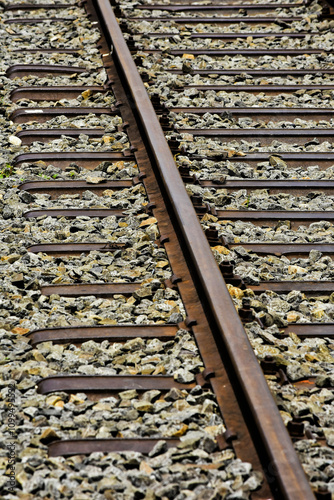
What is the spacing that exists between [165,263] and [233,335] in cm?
97

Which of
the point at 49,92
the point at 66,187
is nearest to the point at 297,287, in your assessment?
the point at 66,187

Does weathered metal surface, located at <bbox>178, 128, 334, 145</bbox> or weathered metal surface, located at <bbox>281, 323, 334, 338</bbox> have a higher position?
weathered metal surface, located at <bbox>178, 128, 334, 145</bbox>

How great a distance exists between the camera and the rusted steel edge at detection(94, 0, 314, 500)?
275cm

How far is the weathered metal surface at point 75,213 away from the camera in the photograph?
4781 millimetres

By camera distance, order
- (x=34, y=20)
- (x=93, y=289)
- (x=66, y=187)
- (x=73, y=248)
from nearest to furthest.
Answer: (x=93, y=289) → (x=73, y=248) → (x=66, y=187) → (x=34, y=20)

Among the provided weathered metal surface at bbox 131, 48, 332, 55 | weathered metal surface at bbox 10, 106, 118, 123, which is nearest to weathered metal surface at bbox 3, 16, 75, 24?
weathered metal surface at bbox 131, 48, 332, 55

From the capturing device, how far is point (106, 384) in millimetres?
3371

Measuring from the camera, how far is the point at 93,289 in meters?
4.09

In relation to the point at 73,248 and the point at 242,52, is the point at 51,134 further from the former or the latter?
the point at 242,52

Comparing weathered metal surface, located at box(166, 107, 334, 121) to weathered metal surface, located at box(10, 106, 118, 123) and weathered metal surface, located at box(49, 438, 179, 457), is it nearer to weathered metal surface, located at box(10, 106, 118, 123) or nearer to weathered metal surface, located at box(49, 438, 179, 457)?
weathered metal surface, located at box(10, 106, 118, 123)

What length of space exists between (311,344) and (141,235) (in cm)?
122

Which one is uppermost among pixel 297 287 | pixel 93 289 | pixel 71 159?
pixel 71 159

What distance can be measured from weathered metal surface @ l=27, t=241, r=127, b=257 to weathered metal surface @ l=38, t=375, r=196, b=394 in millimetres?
1161

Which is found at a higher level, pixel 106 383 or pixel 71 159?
pixel 71 159
